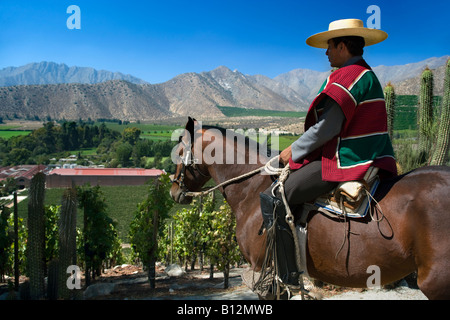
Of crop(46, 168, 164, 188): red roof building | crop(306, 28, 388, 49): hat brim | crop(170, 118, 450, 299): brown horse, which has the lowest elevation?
crop(46, 168, 164, 188): red roof building

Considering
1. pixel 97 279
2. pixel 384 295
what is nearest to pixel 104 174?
pixel 97 279

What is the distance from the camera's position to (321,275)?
3.21 metres

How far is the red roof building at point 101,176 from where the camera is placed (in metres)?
62.0

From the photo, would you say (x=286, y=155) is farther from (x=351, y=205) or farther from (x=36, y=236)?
(x=36, y=236)

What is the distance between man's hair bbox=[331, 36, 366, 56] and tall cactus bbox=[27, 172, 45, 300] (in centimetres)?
665

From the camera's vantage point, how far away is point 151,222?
832 centimetres

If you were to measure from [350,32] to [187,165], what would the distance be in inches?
93.5

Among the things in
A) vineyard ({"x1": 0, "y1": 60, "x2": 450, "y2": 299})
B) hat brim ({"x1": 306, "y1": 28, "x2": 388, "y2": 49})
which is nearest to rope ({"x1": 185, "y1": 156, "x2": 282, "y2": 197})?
hat brim ({"x1": 306, "y1": 28, "x2": 388, "y2": 49})

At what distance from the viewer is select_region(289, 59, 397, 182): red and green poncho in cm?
290

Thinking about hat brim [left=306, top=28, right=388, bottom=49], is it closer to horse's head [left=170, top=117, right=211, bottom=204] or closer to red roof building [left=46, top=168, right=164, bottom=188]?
horse's head [left=170, top=117, right=211, bottom=204]

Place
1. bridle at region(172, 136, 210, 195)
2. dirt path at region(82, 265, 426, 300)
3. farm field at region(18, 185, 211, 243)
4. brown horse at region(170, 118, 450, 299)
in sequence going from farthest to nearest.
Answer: farm field at region(18, 185, 211, 243) → dirt path at region(82, 265, 426, 300) → bridle at region(172, 136, 210, 195) → brown horse at region(170, 118, 450, 299)
